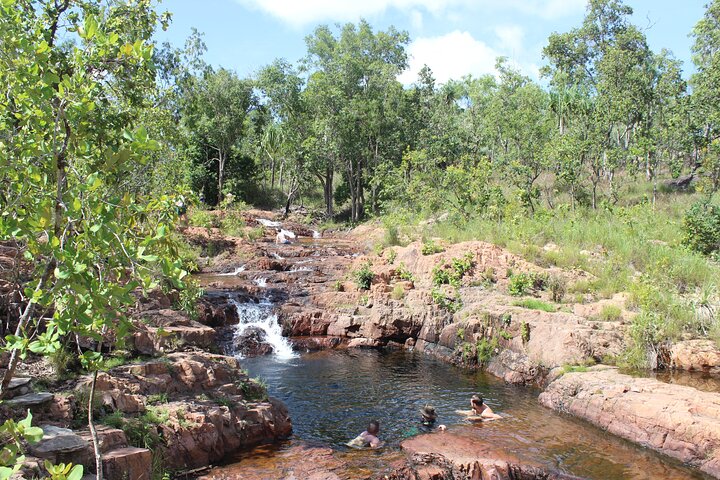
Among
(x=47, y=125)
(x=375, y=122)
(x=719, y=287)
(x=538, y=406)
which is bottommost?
(x=538, y=406)

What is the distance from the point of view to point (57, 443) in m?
5.42

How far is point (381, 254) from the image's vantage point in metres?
20.5

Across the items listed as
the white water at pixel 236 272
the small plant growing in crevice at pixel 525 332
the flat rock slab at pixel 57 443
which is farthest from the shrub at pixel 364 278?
the flat rock slab at pixel 57 443

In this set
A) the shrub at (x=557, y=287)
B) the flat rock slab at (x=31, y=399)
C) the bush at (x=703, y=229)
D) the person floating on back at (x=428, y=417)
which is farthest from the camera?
the bush at (x=703, y=229)

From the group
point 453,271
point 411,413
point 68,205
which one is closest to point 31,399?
point 68,205

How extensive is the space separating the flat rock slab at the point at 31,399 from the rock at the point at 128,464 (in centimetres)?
106

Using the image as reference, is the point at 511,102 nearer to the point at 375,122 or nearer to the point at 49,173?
the point at 375,122

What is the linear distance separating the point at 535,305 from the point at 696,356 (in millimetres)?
3688

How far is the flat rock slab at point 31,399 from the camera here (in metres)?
5.95

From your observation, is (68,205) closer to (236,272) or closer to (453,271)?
(453,271)

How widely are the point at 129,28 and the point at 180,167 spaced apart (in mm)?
15062

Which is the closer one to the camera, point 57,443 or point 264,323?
point 57,443

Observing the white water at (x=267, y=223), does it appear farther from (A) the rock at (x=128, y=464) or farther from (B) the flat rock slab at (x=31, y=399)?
(A) the rock at (x=128, y=464)

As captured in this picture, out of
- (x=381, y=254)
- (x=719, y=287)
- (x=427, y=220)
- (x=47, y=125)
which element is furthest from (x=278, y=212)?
(x=47, y=125)
